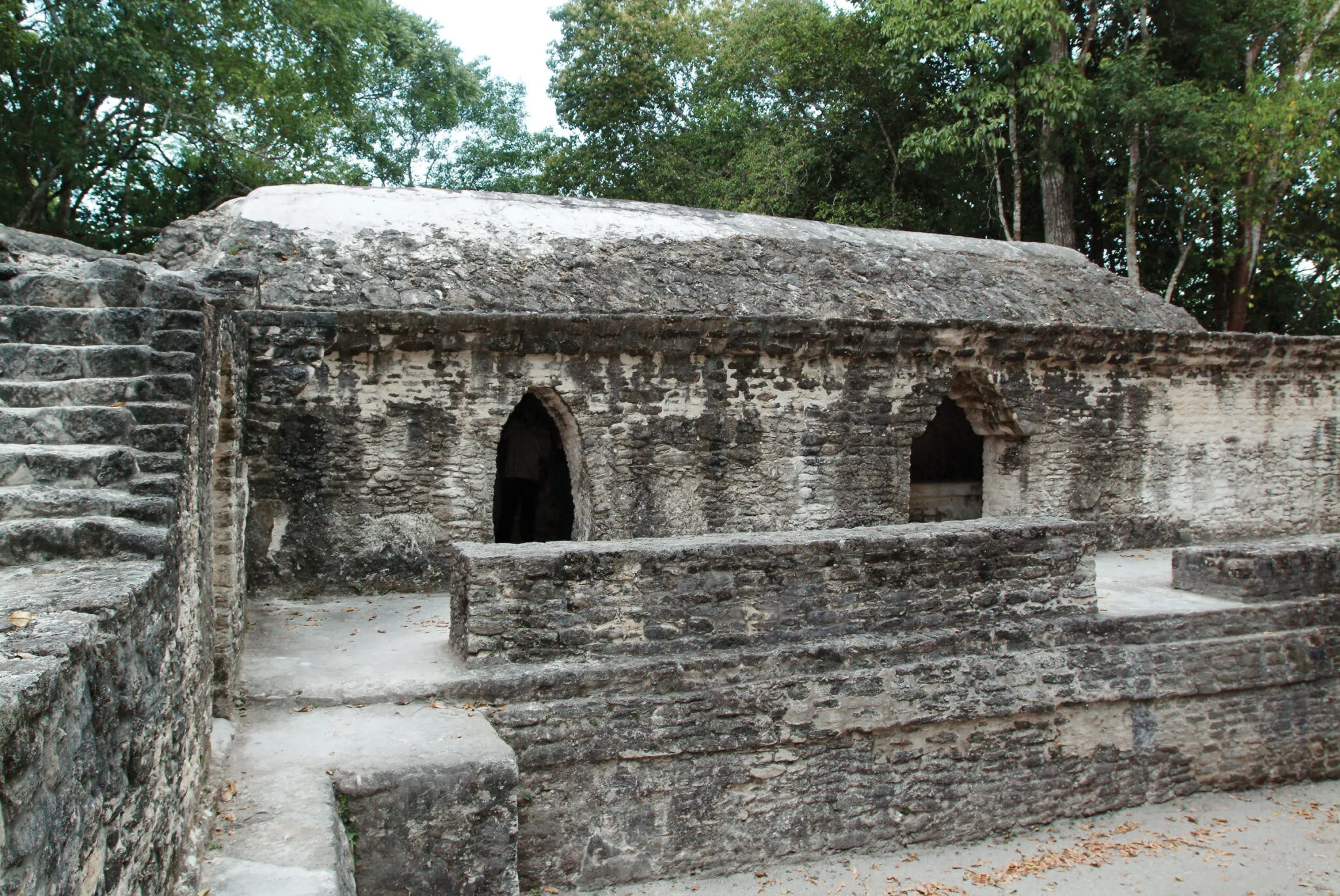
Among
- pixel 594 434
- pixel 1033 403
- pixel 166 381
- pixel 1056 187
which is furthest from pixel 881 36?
pixel 166 381

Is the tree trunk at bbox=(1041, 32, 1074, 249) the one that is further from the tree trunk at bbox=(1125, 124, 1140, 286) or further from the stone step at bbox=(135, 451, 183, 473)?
the stone step at bbox=(135, 451, 183, 473)

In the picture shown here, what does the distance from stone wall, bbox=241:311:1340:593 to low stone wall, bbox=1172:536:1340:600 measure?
2.56 metres

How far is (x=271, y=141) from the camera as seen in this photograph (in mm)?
18562

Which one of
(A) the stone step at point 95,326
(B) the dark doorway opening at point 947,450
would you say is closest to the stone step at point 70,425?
(A) the stone step at point 95,326

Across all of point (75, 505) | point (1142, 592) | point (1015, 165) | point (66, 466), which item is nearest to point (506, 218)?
point (1142, 592)

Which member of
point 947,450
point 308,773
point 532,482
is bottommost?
point 308,773

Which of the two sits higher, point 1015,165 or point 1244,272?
point 1015,165

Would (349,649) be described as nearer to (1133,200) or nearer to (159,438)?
(159,438)

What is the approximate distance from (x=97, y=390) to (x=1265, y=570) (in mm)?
7888

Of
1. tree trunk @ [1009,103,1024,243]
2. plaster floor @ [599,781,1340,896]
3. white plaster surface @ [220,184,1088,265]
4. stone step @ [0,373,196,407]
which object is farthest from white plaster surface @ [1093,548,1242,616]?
tree trunk @ [1009,103,1024,243]

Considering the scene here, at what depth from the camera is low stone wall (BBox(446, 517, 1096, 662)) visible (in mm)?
5562

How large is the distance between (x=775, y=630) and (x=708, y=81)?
20.2 m

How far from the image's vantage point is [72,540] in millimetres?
3072

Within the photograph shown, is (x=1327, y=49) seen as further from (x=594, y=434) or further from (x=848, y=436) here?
(x=594, y=434)
